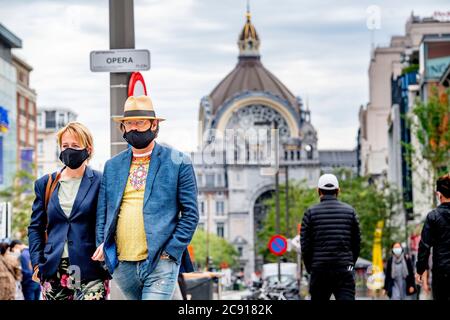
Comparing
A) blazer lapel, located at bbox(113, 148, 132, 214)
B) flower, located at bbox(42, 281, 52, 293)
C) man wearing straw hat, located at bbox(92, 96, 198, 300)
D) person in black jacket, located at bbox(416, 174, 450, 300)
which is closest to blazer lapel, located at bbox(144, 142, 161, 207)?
man wearing straw hat, located at bbox(92, 96, 198, 300)

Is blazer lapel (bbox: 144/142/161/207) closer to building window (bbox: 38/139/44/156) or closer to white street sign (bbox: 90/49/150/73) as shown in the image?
white street sign (bbox: 90/49/150/73)

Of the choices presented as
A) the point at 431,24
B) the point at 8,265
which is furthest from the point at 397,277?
the point at 431,24

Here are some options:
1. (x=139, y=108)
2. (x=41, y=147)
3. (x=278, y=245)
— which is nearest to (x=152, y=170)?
(x=139, y=108)

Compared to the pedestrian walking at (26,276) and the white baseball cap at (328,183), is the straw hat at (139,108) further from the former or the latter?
the pedestrian walking at (26,276)

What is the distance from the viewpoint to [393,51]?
138m

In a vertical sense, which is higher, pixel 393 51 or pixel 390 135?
pixel 393 51

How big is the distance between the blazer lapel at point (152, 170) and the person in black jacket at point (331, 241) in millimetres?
3407

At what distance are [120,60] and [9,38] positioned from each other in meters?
88.3

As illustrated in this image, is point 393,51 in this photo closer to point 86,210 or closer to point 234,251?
point 234,251

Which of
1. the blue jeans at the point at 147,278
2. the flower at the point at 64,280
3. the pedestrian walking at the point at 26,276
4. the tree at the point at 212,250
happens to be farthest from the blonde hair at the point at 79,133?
the tree at the point at 212,250

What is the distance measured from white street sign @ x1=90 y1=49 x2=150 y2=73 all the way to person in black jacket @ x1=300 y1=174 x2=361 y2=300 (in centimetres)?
214

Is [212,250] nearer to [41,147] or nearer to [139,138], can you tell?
Answer: [41,147]

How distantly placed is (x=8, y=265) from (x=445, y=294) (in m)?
9.36

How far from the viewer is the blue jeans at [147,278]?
948 cm
